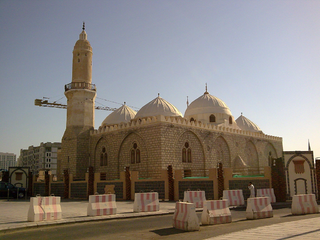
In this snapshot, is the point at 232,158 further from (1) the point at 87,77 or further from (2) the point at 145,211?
(2) the point at 145,211

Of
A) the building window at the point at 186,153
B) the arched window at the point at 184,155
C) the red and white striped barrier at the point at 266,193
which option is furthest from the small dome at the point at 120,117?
the red and white striped barrier at the point at 266,193

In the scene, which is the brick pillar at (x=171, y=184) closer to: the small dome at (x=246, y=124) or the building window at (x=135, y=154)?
the building window at (x=135, y=154)

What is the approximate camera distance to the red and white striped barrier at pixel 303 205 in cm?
1131

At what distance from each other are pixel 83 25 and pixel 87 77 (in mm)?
5201

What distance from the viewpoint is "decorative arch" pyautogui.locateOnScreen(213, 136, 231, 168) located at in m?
26.8

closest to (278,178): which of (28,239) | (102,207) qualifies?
(102,207)

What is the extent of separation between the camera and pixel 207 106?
30.7 metres

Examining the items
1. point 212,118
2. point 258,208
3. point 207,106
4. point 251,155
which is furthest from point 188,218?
point 251,155

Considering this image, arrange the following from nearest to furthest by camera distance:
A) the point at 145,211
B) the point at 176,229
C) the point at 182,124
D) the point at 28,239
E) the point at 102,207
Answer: the point at 28,239, the point at 176,229, the point at 102,207, the point at 145,211, the point at 182,124

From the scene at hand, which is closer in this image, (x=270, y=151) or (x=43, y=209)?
(x=43, y=209)

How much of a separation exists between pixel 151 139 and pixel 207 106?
961 cm

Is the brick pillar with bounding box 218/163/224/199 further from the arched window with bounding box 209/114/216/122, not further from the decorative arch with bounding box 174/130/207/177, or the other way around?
the arched window with bounding box 209/114/216/122

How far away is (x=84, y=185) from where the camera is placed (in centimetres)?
2203

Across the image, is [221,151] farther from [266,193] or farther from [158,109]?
[266,193]
